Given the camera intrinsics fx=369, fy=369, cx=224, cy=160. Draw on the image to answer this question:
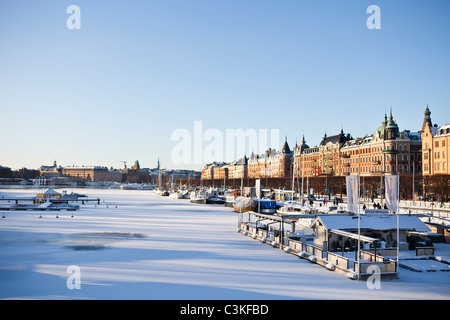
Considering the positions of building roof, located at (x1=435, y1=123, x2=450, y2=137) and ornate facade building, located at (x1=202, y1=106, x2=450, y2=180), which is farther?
ornate facade building, located at (x1=202, y1=106, x2=450, y2=180)

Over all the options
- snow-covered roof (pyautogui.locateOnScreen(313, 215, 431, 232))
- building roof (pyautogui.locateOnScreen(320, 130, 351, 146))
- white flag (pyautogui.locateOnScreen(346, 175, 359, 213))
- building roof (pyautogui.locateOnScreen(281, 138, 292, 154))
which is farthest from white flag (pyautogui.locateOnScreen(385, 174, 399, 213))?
building roof (pyautogui.locateOnScreen(281, 138, 292, 154))

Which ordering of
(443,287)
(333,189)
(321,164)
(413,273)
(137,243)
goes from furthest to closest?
(321,164)
(333,189)
(137,243)
(413,273)
(443,287)

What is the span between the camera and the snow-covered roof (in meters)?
22.4

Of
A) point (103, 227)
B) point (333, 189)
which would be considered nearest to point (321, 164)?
point (333, 189)

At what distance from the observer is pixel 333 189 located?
8725 centimetres

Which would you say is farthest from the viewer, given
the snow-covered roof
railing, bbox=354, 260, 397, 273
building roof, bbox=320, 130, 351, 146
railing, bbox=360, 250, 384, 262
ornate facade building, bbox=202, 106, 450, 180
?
building roof, bbox=320, 130, 351, 146

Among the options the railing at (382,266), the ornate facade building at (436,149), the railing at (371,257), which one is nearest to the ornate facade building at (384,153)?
the ornate facade building at (436,149)

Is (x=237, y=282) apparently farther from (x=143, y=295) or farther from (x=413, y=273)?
(x=413, y=273)

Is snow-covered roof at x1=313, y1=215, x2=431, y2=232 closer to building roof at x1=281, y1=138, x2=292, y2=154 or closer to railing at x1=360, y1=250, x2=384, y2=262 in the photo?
railing at x1=360, y1=250, x2=384, y2=262

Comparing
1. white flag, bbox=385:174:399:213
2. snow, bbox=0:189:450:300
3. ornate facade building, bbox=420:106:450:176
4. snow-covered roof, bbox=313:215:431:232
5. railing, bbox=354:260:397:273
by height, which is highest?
ornate facade building, bbox=420:106:450:176

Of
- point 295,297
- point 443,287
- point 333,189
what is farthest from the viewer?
point 333,189

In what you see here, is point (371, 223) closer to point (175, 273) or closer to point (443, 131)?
point (175, 273)

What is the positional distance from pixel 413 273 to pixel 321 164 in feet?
330
